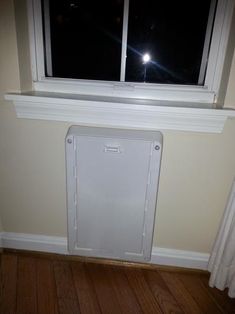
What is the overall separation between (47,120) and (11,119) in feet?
0.58

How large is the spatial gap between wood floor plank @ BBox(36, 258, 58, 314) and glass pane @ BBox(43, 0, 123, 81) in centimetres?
107

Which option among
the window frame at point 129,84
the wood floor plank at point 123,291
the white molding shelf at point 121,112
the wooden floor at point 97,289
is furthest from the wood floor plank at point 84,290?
the window frame at point 129,84

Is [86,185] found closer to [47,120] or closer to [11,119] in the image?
[47,120]

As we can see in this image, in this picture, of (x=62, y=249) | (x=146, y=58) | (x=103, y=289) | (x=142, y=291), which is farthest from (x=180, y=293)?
(x=146, y=58)

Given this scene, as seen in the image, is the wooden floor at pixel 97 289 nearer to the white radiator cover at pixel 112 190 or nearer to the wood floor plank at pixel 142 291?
the wood floor plank at pixel 142 291

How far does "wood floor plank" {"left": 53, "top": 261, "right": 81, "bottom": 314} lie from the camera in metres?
1.15

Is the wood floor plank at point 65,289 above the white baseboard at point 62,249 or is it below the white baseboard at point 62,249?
below

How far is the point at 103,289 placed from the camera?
125 cm

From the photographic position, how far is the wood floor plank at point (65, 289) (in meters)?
1.15

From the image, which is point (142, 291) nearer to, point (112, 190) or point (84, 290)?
point (84, 290)

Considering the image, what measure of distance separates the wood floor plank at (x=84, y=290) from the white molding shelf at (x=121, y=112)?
0.83m

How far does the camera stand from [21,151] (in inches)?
48.2

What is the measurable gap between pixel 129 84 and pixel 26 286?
117cm

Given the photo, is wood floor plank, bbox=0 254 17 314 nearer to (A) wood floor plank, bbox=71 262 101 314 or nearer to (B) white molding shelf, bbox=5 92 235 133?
(A) wood floor plank, bbox=71 262 101 314
